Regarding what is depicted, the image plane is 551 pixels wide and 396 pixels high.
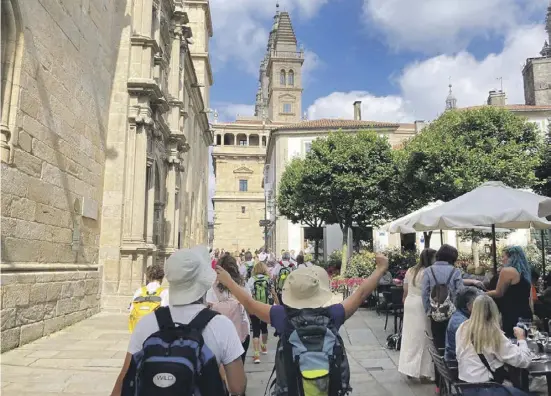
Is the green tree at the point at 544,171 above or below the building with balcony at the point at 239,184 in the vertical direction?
below

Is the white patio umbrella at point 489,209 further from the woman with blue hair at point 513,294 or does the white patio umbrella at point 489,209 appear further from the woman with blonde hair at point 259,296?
the woman with blonde hair at point 259,296

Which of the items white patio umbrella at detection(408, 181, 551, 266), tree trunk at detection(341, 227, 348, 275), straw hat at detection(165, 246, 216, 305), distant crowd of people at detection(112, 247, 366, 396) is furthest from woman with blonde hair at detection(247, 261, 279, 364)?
tree trunk at detection(341, 227, 348, 275)

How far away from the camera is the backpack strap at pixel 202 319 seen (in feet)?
7.26

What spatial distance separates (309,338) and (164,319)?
824mm

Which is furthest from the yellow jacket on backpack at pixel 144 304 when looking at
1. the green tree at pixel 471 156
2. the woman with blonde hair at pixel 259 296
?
the green tree at pixel 471 156

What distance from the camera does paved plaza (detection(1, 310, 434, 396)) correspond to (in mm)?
5555

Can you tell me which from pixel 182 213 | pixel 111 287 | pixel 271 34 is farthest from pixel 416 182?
pixel 271 34

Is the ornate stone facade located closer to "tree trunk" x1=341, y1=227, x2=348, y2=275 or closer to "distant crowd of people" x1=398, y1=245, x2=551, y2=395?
"distant crowd of people" x1=398, y1=245, x2=551, y2=395

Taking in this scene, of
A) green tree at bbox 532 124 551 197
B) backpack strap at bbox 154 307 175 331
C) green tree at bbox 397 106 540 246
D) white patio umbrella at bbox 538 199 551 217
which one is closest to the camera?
backpack strap at bbox 154 307 175 331

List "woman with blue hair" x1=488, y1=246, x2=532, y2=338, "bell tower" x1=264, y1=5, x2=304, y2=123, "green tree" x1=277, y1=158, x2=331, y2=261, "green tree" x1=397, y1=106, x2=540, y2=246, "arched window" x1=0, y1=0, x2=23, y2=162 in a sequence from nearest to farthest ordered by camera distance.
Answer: "woman with blue hair" x1=488, y1=246, x2=532, y2=338 → "arched window" x1=0, y1=0, x2=23, y2=162 → "green tree" x1=397, y1=106, x2=540, y2=246 → "green tree" x1=277, y1=158, x2=331, y2=261 → "bell tower" x1=264, y1=5, x2=304, y2=123

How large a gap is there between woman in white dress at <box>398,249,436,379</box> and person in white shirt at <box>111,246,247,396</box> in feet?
13.2

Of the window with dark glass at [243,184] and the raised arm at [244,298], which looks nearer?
the raised arm at [244,298]

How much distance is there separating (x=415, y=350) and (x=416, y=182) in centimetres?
1681

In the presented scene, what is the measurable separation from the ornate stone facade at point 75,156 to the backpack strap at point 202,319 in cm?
601
